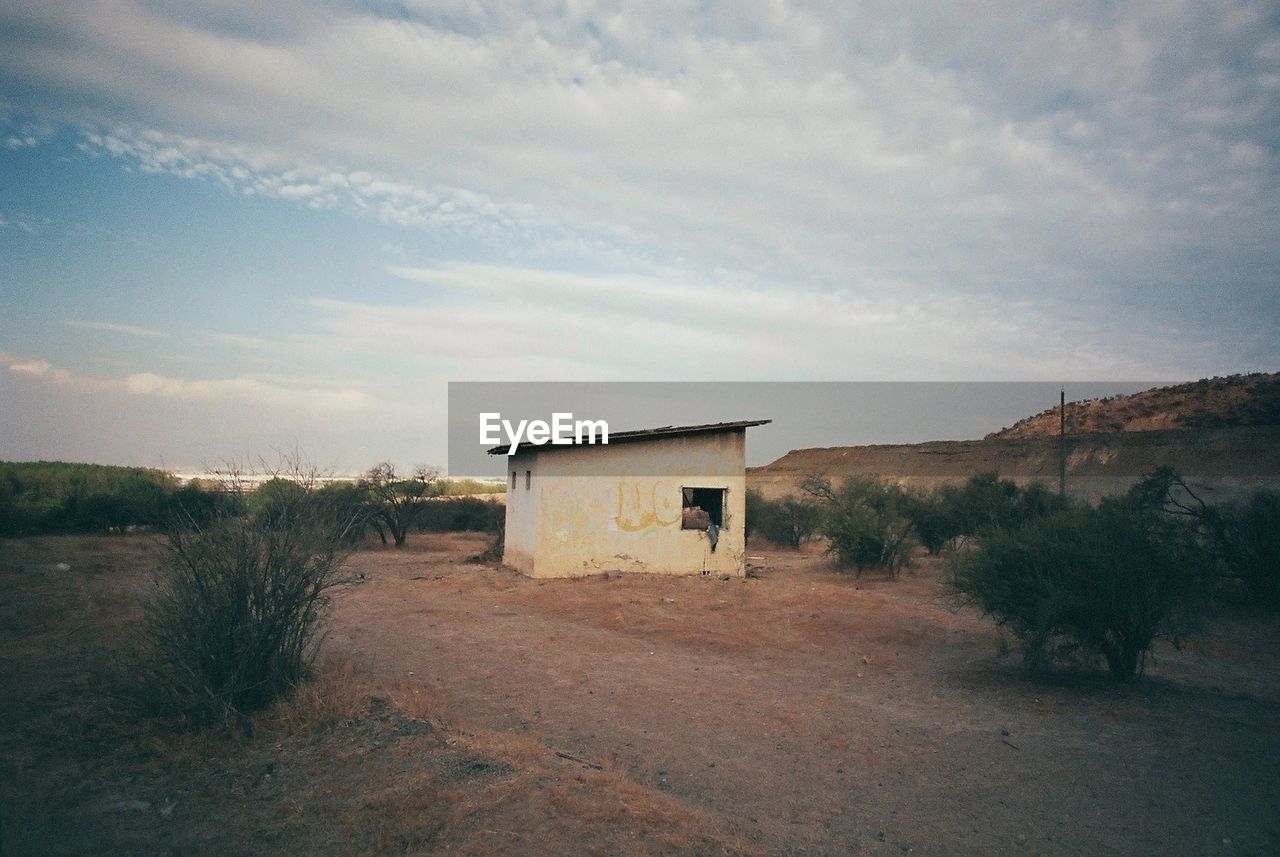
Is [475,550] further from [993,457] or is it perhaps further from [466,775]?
[993,457]

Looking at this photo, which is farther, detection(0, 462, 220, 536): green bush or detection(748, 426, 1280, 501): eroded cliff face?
detection(748, 426, 1280, 501): eroded cliff face

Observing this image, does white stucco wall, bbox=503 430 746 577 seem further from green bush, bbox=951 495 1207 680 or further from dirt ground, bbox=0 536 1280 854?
green bush, bbox=951 495 1207 680

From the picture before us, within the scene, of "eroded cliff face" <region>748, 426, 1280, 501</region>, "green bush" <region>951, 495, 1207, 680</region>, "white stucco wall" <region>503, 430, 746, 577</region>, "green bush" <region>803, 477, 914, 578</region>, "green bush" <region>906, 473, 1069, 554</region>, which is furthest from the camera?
"eroded cliff face" <region>748, 426, 1280, 501</region>

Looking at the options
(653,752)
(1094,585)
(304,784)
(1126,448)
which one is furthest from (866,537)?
(1126,448)

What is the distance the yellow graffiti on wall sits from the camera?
18953 mm

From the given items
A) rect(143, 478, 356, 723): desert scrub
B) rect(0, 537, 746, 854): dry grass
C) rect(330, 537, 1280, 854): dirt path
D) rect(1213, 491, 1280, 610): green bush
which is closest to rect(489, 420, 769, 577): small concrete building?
rect(330, 537, 1280, 854): dirt path

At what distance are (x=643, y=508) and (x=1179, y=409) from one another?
4900 centimetres

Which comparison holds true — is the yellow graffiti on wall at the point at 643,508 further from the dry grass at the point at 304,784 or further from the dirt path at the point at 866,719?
the dry grass at the point at 304,784

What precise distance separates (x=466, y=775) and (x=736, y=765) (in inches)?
92.7

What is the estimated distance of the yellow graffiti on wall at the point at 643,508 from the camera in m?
19.0

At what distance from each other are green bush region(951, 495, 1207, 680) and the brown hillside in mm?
46311

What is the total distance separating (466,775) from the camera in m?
5.38

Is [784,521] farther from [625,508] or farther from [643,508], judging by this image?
[625,508]

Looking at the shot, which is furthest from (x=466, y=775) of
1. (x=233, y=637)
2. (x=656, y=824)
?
(x=233, y=637)
